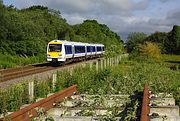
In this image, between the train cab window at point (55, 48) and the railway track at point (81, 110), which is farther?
the train cab window at point (55, 48)

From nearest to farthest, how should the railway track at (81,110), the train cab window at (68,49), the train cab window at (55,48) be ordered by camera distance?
1. the railway track at (81,110)
2. the train cab window at (55,48)
3. the train cab window at (68,49)

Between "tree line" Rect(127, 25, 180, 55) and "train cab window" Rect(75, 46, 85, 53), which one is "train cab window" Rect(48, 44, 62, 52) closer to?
"train cab window" Rect(75, 46, 85, 53)

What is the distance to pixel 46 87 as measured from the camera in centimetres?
1466

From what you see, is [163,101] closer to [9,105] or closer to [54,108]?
[54,108]

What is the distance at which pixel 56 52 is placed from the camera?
133ft

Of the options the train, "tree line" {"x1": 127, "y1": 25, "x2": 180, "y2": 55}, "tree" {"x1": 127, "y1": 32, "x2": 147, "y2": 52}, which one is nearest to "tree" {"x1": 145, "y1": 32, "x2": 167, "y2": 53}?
"tree line" {"x1": 127, "y1": 25, "x2": 180, "y2": 55}

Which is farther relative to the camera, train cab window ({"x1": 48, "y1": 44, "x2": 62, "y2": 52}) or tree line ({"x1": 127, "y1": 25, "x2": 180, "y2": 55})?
tree line ({"x1": 127, "y1": 25, "x2": 180, "y2": 55})

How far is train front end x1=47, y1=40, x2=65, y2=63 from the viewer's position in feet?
132

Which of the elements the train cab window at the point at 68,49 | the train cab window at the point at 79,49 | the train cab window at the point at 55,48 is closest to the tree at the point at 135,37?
the train cab window at the point at 79,49

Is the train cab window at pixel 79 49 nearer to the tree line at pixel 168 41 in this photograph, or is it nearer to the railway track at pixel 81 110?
the railway track at pixel 81 110

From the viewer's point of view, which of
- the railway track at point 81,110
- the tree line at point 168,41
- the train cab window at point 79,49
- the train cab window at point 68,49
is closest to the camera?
the railway track at point 81,110

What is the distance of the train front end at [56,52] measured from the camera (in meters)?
40.3

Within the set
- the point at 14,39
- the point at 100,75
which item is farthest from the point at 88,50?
the point at 100,75

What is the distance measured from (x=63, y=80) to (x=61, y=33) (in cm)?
6687
